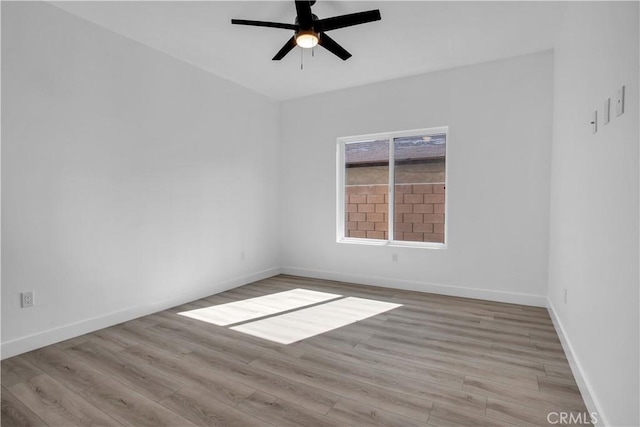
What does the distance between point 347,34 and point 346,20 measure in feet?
2.52

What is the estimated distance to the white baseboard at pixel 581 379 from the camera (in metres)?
1.56

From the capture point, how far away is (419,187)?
4129 millimetres

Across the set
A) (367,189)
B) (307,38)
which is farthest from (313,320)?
(307,38)

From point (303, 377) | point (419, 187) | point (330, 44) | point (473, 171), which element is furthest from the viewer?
point (419, 187)

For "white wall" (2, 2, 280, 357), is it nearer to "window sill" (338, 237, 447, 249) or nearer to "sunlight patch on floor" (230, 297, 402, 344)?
"sunlight patch on floor" (230, 297, 402, 344)

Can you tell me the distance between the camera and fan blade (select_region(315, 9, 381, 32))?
2.21m

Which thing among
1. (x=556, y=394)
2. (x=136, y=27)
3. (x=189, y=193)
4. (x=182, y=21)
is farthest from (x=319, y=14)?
(x=556, y=394)

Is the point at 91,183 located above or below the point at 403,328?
above

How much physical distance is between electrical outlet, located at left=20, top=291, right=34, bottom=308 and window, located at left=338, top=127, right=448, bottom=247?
3375 millimetres

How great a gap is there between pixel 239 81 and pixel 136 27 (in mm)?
1443

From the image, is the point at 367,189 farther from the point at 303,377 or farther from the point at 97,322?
the point at 97,322

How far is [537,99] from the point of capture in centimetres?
333

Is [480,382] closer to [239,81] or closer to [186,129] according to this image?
[186,129]

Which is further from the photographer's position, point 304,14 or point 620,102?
point 304,14
